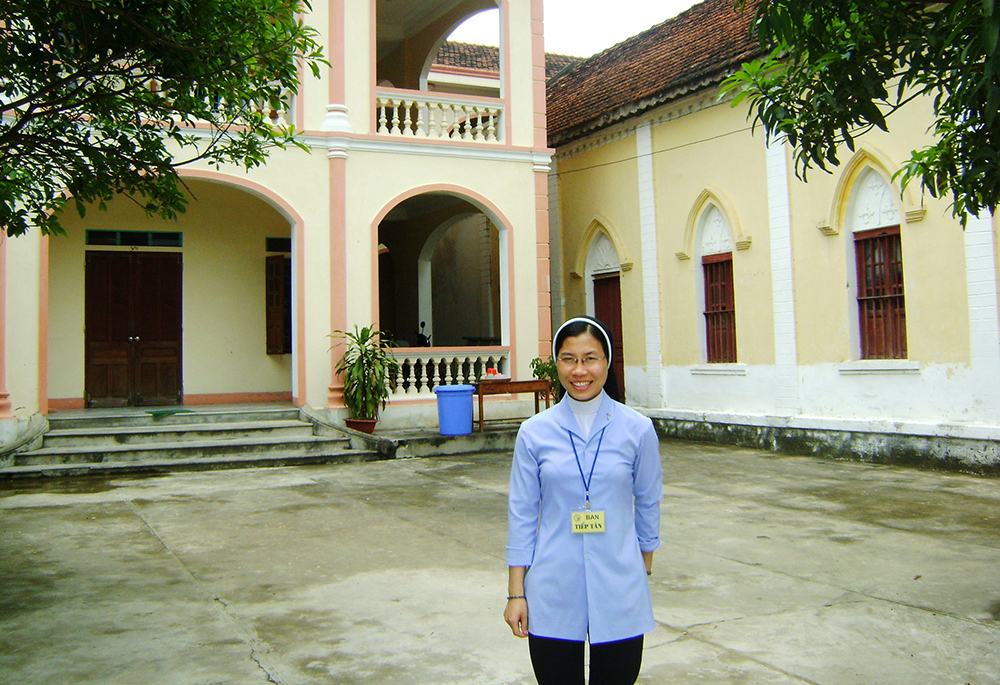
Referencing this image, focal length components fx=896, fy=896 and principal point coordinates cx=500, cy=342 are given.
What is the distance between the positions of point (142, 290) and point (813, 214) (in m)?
9.40

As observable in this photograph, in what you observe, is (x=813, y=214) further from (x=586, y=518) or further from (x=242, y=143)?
(x=586, y=518)

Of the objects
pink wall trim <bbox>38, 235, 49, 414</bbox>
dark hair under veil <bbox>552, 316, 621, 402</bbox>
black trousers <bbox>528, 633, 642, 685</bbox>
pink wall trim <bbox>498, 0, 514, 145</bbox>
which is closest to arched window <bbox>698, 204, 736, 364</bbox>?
pink wall trim <bbox>498, 0, 514, 145</bbox>

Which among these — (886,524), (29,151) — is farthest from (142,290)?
(886,524)

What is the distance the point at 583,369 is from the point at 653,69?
12452 mm

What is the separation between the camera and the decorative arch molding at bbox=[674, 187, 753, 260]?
40.3 feet

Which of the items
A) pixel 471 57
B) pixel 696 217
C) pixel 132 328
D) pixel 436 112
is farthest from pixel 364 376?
pixel 471 57

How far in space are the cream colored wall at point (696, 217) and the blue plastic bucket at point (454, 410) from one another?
3.83m

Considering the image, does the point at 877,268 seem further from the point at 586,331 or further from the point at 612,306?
the point at 586,331

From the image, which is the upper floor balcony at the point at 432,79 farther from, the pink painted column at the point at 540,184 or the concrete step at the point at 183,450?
the concrete step at the point at 183,450

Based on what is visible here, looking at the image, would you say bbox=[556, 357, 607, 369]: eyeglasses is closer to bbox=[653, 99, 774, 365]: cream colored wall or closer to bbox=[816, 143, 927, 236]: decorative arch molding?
bbox=[816, 143, 927, 236]: decorative arch molding

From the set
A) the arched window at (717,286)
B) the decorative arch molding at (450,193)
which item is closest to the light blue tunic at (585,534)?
the decorative arch molding at (450,193)

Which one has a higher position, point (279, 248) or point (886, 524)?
point (279, 248)

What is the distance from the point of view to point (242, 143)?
5668 mm

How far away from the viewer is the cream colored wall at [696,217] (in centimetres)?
1202
